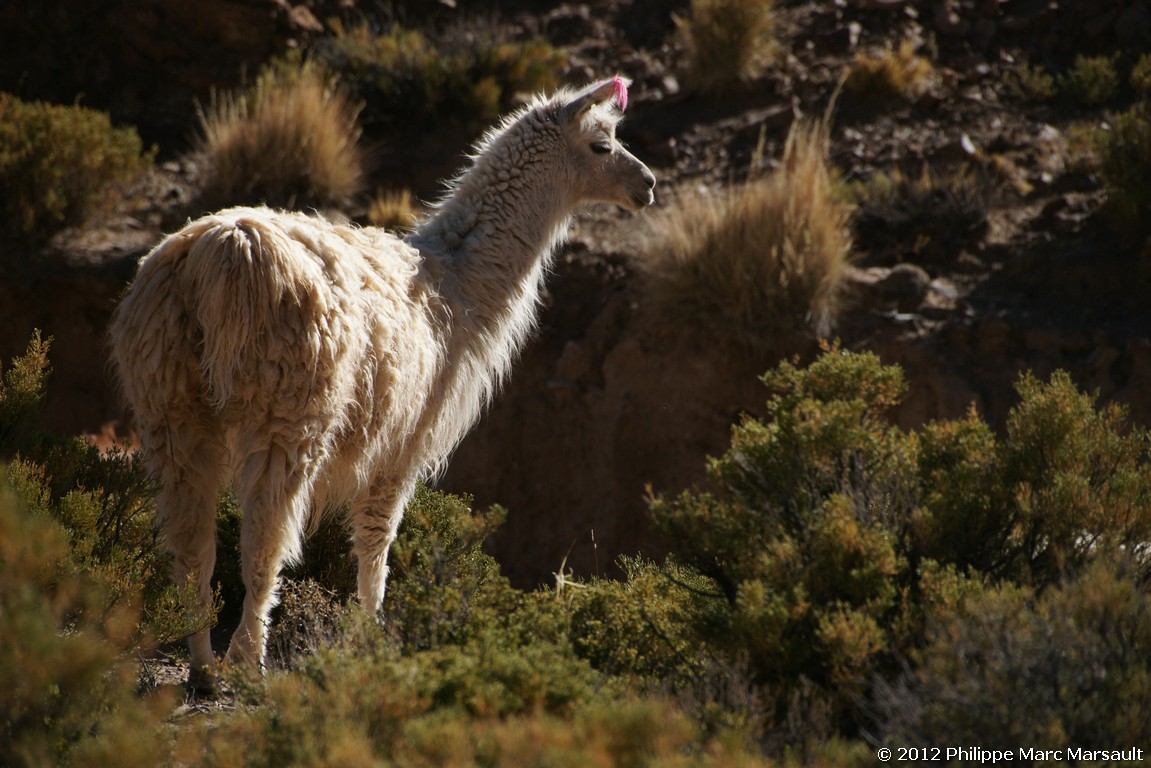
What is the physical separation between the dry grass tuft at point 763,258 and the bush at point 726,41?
8.26ft

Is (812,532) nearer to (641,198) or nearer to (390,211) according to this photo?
(641,198)

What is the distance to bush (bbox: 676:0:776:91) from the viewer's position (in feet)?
37.8

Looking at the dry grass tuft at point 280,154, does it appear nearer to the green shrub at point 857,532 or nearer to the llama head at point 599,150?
the llama head at point 599,150

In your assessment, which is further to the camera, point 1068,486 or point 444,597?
point 1068,486

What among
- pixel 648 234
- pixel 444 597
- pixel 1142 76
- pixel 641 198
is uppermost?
A: pixel 1142 76

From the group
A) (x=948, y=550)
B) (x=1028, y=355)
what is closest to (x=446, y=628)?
(x=948, y=550)

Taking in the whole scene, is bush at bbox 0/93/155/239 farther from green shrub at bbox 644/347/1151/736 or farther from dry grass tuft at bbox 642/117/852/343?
green shrub at bbox 644/347/1151/736

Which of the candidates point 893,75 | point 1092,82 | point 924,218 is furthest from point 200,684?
point 1092,82

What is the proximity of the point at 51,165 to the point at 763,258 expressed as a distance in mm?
6359

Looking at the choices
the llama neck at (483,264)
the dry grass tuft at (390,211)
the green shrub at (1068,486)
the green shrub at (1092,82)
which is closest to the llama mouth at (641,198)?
the llama neck at (483,264)

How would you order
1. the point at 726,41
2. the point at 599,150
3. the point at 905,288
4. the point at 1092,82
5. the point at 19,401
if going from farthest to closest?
1. the point at 726,41
2. the point at 1092,82
3. the point at 905,288
4. the point at 599,150
5. the point at 19,401

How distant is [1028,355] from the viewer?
8953mm

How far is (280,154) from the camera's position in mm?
10383

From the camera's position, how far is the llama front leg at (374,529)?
5.26 m
